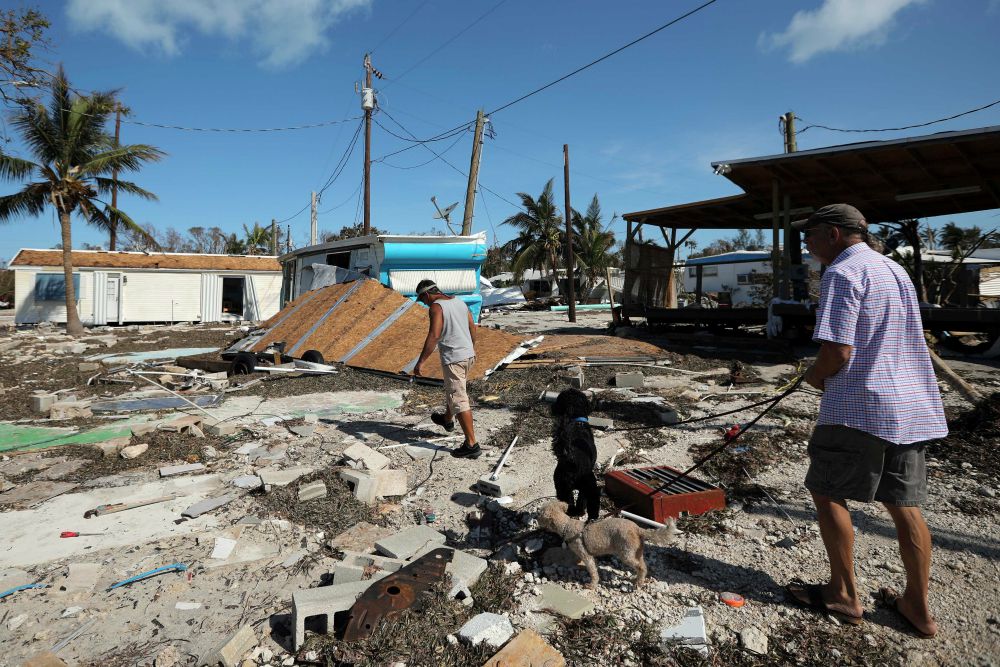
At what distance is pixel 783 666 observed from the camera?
2.03 meters

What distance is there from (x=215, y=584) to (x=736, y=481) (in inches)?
135

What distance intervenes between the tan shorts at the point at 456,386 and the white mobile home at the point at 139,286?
22273mm

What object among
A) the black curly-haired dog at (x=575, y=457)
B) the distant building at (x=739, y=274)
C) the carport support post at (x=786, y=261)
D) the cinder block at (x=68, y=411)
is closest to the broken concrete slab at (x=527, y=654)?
the black curly-haired dog at (x=575, y=457)

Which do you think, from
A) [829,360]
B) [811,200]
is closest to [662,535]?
[829,360]

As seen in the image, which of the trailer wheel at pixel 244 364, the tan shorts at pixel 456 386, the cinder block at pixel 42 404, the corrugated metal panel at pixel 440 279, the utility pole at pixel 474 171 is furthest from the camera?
the utility pole at pixel 474 171

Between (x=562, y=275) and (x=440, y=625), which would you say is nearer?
(x=440, y=625)

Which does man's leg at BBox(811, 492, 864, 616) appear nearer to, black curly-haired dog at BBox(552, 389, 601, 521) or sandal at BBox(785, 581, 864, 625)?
sandal at BBox(785, 581, 864, 625)

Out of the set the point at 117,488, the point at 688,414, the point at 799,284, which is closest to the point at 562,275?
the point at 799,284

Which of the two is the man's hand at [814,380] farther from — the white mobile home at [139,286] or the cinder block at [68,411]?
the white mobile home at [139,286]

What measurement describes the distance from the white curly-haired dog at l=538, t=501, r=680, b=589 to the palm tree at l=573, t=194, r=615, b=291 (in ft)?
97.1

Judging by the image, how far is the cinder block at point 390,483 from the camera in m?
3.81

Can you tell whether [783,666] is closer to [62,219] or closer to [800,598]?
[800,598]

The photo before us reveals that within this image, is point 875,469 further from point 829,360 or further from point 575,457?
point 575,457

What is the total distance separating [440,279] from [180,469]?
8441mm
